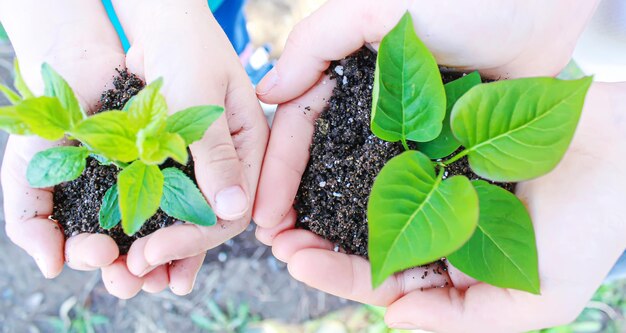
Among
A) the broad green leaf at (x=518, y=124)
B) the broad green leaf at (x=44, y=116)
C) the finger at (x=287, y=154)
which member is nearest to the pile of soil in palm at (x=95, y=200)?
the finger at (x=287, y=154)

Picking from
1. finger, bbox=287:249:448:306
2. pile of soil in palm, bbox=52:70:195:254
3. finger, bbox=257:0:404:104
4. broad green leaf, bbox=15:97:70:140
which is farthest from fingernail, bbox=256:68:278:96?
broad green leaf, bbox=15:97:70:140

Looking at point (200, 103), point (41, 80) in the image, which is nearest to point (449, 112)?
point (200, 103)

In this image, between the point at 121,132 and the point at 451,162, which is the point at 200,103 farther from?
the point at 451,162

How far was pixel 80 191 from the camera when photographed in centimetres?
99

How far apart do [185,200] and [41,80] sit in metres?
0.43

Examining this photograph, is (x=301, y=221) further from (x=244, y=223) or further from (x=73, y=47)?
(x=73, y=47)

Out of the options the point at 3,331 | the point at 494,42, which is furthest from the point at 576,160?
the point at 3,331

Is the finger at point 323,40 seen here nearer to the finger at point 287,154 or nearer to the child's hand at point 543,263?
the finger at point 287,154

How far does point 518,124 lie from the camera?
0.80 m

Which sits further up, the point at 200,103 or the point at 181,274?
the point at 200,103

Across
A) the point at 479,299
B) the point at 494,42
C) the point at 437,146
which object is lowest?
the point at 479,299

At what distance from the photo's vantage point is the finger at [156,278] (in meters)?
1.03

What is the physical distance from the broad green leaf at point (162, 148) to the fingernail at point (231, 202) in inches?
7.3

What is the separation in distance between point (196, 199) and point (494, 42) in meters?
0.60
